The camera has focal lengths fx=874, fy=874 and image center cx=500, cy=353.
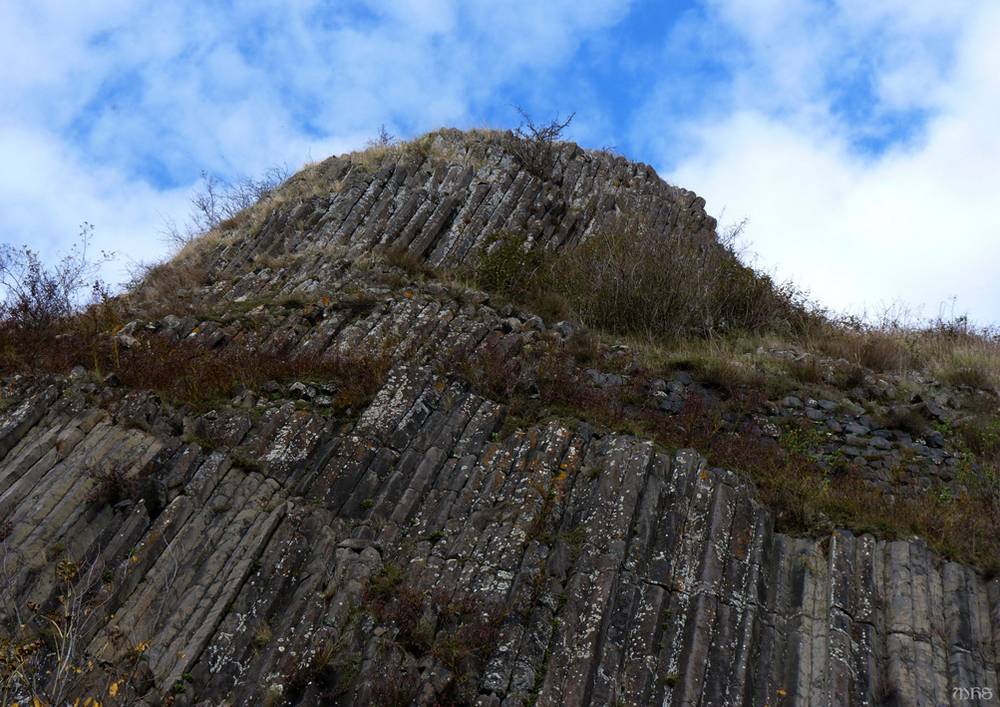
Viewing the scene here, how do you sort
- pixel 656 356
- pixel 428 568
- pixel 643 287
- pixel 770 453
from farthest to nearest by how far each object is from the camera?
pixel 643 287 → pixel 656 356 → pixel 770 453 → pixel 428 568

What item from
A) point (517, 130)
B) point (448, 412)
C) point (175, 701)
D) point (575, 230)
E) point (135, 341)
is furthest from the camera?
point (517, 130)

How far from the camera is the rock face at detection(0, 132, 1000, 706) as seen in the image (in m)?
10.0

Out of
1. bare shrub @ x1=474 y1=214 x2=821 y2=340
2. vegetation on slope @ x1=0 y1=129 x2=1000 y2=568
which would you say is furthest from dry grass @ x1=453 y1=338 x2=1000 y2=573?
bare shrub @ x1=474 y1=214 x2=821 y2=340

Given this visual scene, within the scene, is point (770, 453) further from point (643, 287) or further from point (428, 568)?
point (643, 287)

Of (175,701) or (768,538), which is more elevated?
(768,538)

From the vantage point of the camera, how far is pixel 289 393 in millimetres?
14438

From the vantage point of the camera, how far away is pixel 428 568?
11391 mm

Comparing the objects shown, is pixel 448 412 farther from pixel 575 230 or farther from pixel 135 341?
pixel 575 230

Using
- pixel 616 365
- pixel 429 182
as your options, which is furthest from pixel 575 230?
pixel 616 365

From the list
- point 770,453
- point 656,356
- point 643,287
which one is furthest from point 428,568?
point 643,287

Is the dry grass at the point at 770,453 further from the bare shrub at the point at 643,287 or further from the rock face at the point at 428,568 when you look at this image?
the bare shrub at the point at 643,287

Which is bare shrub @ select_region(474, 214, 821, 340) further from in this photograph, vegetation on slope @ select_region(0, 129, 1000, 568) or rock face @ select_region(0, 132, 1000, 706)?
rock face @ select_region(0, 132, 1000, 706)

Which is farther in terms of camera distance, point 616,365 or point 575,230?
point 575,230

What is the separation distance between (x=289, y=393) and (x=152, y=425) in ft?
7.87
